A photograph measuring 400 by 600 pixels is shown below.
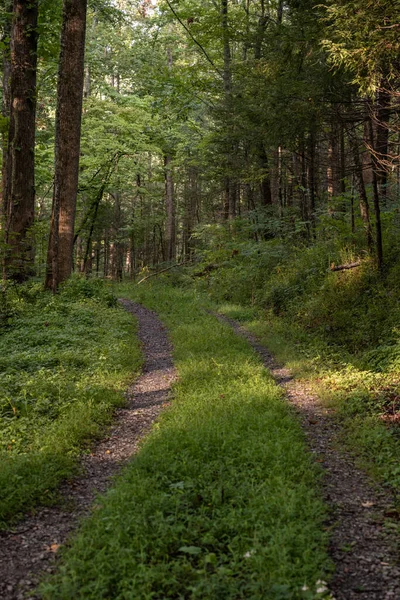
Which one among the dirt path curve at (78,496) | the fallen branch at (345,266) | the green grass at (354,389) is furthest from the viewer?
the fallen branch at (345,266)

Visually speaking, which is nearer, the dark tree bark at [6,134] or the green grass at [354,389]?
the green grass at [354,389]

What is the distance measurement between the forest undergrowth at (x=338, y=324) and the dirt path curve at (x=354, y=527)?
25 centimetres

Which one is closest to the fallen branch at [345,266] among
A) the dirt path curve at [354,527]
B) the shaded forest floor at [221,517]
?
the shaded forest floor at [221,517]

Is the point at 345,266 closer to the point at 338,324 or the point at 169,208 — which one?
the point at 338,324

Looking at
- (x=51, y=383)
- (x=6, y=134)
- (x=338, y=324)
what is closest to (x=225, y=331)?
(x=338, y=324)

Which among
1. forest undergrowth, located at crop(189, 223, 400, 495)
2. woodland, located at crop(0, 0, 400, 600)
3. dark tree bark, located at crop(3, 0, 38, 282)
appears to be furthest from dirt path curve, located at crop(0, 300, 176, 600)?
dark tree bark, located at crop(3, 0, 38, 282)

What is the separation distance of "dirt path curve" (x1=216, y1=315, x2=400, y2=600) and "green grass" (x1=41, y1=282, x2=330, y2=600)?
0.56 ft

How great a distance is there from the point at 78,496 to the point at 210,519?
60.3 inches

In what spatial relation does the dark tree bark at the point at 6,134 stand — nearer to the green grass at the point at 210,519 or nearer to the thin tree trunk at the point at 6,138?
the thin tree trunk at the point at 6,138

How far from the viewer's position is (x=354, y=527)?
3.97m

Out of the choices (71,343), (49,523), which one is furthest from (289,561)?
(71,343)

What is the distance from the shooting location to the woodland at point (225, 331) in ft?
11.8

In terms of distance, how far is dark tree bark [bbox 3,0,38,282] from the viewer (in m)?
13.5

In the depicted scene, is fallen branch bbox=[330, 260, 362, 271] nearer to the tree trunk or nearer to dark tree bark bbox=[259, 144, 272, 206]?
dark tree bark bbox=[259, 144, 272, 206]
